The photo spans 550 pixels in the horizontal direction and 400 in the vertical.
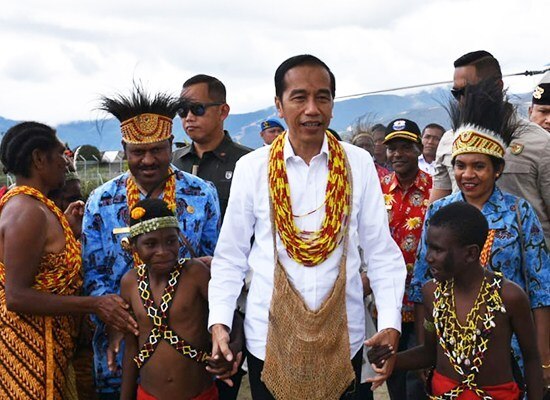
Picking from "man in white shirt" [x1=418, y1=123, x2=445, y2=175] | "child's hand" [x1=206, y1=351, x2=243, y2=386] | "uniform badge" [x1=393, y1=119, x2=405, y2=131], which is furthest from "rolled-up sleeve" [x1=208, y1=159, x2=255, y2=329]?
"man in white shirt" [x1=418, y1=123, x2=445, y2=175]

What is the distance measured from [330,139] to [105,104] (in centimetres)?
142

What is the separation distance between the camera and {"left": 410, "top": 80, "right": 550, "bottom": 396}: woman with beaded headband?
11.1 feet

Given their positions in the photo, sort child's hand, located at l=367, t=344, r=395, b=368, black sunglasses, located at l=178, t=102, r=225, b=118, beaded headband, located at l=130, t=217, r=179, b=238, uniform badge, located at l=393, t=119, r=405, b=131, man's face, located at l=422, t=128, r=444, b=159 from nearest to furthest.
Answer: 1. child's hand, located at l=367, t=344, r=395, b=368
2. beaded headband, located at l=130, t=217, r=179, b=238
3. uniform badge, located at l=393, t=119, r=405, b=131
4. black sunglasses, located at l=178, t=102, r=225, b=118
5. man's face, located at l=422, t=128, r=444, b=159

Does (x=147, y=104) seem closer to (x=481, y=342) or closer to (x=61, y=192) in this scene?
(x=61, y=192)

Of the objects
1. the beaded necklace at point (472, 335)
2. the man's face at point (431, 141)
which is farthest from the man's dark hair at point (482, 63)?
the man's face at point (431, 141)

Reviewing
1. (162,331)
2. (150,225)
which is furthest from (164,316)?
(150,225)

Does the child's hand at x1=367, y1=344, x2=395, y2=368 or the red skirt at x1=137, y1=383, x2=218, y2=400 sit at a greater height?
the child's hand at x1=367, y1=344, x2=395, y2=368

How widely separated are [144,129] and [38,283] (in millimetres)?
1028

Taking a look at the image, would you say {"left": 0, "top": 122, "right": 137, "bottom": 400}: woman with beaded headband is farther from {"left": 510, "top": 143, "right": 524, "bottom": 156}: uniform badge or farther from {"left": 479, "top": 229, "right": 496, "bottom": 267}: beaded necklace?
{"left": 510, "top": 143, "right": 524, "bottom": 156}: uniform badge

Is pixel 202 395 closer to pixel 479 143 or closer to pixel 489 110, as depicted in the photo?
pixel 479 143

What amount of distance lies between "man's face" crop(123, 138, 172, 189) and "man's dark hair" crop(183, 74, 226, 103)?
5.50 ft

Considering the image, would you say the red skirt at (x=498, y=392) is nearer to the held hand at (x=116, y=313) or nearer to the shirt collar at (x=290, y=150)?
the shirt collar at (x=290, y=150)

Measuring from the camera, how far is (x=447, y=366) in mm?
3197

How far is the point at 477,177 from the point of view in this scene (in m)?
3.48
